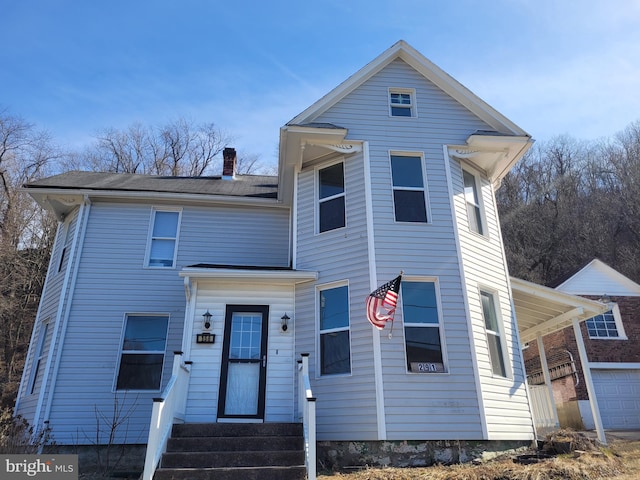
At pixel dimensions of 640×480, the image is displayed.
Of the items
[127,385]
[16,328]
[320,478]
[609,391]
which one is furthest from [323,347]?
[16,328]

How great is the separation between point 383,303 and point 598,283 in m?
14.8

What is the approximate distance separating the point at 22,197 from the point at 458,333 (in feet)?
75.4

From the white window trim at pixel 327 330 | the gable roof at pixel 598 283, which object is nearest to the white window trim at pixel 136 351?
the white window trim at pixel 327 330

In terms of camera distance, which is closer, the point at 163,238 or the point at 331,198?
the point at 331,198

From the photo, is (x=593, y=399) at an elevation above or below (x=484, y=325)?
below

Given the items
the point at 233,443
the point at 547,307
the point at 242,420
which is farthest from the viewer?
the point at 547,307

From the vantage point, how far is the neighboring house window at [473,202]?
959 centimetres

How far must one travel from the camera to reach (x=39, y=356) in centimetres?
1081

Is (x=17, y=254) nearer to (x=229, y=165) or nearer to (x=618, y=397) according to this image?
(x=229, y=165)

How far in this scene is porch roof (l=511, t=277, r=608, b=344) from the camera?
9.59m

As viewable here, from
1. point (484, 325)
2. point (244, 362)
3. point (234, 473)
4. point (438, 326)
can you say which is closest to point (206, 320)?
point (244, 362)

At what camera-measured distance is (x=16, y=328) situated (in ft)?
66.4

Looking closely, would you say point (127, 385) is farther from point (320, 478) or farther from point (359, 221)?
point (359, 221)
